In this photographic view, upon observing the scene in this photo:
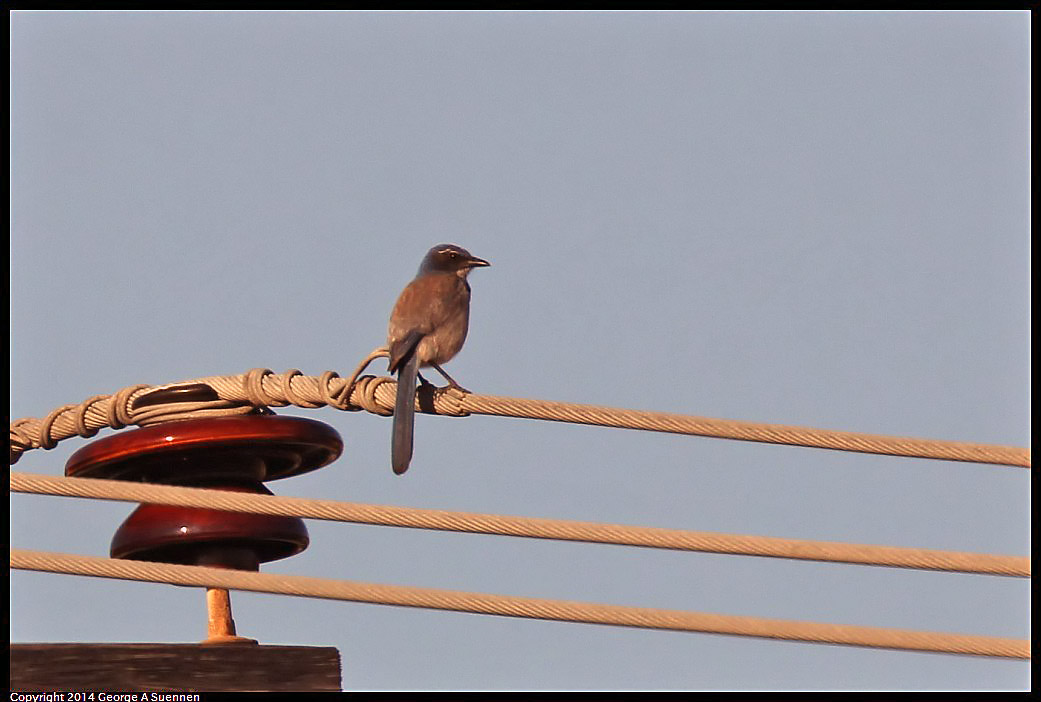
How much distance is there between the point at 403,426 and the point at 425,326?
1.36 m

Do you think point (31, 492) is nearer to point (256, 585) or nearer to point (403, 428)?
point (256, 585)

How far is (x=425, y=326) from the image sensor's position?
25.8 ft

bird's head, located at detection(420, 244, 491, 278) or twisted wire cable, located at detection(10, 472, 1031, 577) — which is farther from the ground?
bird's head, located at detection(420, 244, 491, 278)

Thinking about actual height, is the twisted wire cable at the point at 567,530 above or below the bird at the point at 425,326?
below

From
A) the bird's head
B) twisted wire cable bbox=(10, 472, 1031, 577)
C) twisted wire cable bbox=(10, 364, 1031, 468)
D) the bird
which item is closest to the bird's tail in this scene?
the bird

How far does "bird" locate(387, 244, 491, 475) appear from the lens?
662cm

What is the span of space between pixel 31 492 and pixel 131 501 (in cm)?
41

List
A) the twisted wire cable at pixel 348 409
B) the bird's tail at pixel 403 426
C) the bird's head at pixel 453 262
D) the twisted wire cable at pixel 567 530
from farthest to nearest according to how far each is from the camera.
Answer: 1. the bird's head at pixel 453 262
2. the bird's tail at pixel 403 426
3. the twisted wire cable at pixel 348 409
4. the twisted wire cable at pixel 567 530

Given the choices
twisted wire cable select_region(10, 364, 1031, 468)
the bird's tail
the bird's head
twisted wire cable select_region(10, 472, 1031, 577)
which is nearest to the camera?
twisted wire cable select_region(10, 472, 1031, 577)

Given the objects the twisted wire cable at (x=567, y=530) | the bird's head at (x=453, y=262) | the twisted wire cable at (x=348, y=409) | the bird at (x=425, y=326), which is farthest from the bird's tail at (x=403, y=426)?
the bird's head at (x=453, y=262)

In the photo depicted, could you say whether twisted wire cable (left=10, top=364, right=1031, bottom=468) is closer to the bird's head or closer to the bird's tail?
the bird's tail

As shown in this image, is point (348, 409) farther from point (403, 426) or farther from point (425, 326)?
point (425, 326)

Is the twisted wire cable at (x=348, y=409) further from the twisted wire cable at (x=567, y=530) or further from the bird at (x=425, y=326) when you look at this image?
the bird at (x=425, y=326)

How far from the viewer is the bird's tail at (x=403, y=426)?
21.4 ft
